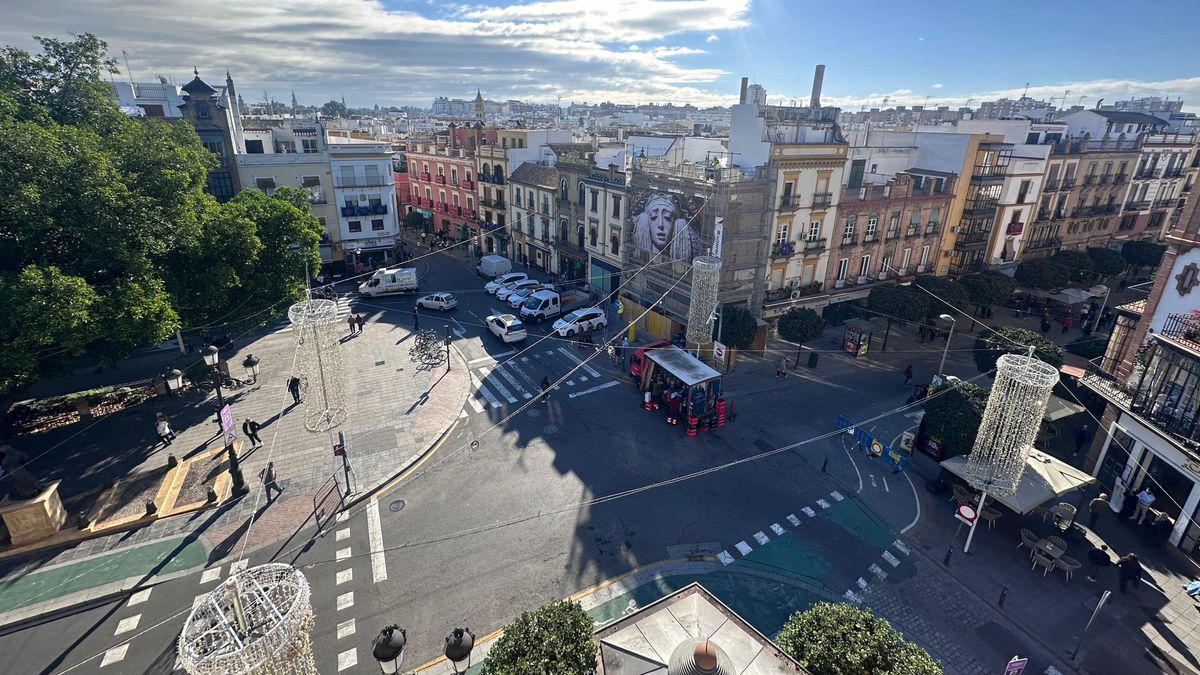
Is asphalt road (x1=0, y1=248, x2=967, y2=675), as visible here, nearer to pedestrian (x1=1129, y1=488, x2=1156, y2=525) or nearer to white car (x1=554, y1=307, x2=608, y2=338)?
white car (x1=554, y1=307, x2=608, y2=338)

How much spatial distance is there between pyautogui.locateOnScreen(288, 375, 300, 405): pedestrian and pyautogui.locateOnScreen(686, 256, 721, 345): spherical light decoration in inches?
763

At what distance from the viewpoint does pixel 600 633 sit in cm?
1076

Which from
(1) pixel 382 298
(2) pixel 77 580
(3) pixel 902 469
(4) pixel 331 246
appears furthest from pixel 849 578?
(4) pixel 331 246

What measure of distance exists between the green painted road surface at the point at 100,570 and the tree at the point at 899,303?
3584 centimetres

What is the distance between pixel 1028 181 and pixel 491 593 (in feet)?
157

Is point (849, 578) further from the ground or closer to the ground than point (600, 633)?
closer to the ground

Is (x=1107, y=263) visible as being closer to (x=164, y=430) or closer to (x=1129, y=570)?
(x=1129, y=570)

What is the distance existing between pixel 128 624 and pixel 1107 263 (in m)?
60.1

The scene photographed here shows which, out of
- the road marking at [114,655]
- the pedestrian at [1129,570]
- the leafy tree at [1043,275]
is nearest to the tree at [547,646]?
the road marking at [114,655]

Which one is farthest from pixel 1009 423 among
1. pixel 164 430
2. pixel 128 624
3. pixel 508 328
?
pixel 164 430

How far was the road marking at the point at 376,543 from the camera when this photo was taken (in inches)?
674

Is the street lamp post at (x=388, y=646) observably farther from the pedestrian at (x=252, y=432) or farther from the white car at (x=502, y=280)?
the white car at (x=502, y=280)

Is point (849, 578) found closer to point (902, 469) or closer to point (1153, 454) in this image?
point (902, 469)

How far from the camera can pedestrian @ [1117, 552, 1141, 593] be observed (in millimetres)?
17484
